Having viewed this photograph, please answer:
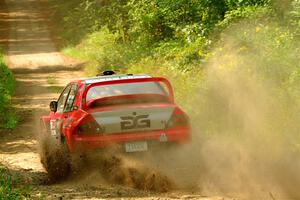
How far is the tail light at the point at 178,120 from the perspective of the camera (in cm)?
994

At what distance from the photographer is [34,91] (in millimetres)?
24266

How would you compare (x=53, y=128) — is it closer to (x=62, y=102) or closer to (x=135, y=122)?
(x=62, y=102)

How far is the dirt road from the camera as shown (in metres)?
9.05

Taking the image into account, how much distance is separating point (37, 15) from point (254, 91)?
129 feet

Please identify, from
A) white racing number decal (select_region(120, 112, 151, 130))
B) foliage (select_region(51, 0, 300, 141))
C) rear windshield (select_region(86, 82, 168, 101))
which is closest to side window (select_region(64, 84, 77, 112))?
rear windshield (select_region(86, 82, 168, 101))

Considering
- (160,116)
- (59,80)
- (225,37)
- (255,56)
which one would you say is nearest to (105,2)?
(59,80)

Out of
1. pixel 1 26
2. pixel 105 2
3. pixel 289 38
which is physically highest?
pixel 289 38

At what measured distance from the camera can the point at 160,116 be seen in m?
9.88

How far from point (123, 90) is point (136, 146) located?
3.64 feet

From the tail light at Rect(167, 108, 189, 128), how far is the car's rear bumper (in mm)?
109

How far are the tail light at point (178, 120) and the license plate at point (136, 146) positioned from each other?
536mm

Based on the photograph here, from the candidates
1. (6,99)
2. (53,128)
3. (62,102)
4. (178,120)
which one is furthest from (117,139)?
(6,99)

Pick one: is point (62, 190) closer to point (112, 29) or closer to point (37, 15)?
point (112, 29)

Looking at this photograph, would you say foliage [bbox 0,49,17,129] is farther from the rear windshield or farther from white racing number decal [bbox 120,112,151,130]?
white racing number decal [bbox 120,112,151,130]
